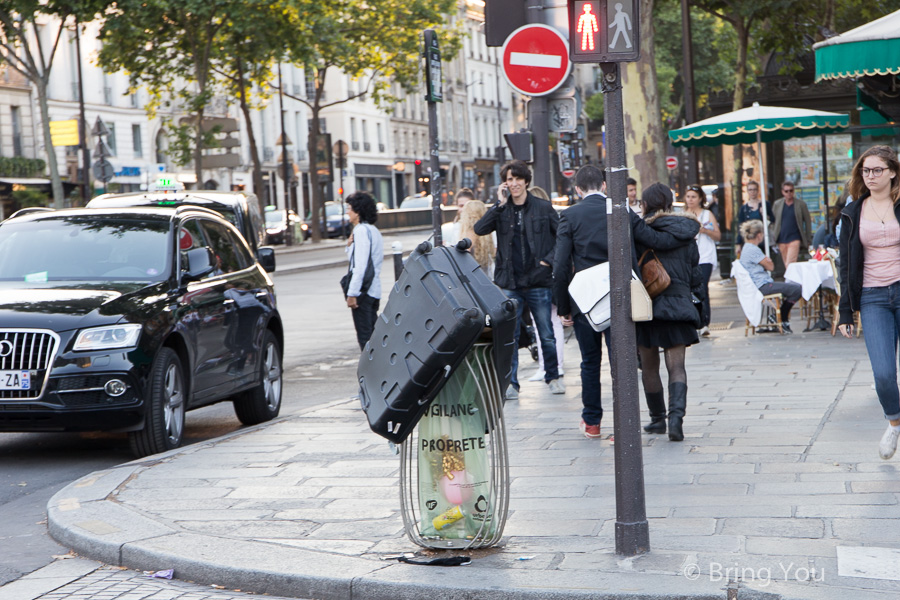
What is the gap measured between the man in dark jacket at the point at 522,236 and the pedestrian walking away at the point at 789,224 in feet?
28.5

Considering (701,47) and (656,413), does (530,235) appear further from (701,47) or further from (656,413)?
(701,47)

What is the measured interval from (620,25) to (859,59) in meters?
6.69

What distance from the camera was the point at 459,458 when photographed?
5.28m

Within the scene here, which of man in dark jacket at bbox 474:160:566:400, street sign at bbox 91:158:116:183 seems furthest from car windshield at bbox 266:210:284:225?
man in dark jacket at bbox 474:160:566:400

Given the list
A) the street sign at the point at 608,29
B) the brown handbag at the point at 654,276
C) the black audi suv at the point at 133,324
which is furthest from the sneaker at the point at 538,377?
the street sign at the point at 608,29

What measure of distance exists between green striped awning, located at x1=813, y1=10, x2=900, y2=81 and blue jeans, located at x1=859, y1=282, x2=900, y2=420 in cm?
449

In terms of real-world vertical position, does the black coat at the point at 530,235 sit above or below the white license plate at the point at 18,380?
above

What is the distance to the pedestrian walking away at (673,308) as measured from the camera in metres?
8.12

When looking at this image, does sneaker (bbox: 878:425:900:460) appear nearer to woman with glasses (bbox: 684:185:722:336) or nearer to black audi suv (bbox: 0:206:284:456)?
black audi suv (bbox: 0:206:284:456)

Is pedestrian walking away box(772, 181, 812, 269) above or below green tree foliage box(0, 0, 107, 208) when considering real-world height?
below

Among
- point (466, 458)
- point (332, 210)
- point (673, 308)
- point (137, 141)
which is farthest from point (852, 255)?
point (332, 210)

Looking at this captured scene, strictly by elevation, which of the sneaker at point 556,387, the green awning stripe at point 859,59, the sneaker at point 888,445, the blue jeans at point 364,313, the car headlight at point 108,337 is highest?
the green awning stripe at point 859,59

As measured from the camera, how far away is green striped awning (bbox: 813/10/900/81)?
10.8 metres

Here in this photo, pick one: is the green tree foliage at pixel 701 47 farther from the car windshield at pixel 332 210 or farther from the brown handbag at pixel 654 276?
the brown handbag at pixel 654 276
